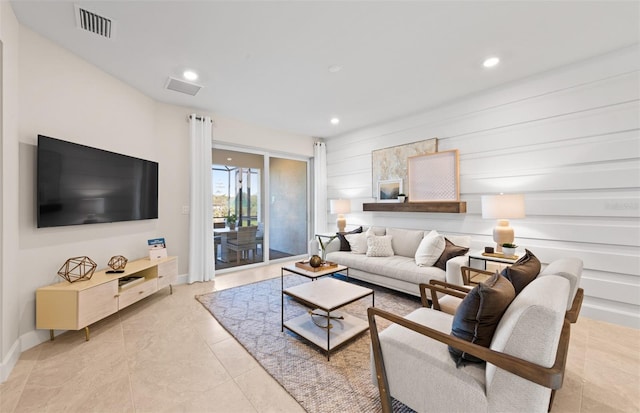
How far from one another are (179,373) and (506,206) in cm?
Result: 354

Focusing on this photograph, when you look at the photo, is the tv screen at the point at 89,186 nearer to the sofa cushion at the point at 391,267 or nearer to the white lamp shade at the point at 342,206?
the sofa cushion at the point at 391,267

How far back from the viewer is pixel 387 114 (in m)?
4.32

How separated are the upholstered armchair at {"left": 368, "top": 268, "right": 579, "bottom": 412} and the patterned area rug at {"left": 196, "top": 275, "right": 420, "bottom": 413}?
33cm

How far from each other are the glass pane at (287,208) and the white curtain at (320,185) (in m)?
0.31

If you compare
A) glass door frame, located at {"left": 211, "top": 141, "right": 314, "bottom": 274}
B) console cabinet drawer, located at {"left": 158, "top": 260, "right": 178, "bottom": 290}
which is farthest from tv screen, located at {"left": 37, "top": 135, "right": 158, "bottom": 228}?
glass door frame, located at {"left": 211, "top": 141, "right": 314, "bottom": 274}

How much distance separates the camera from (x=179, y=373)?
1.90 metres

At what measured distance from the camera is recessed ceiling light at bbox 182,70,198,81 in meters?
2.96

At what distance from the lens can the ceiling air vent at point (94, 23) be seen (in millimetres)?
2068

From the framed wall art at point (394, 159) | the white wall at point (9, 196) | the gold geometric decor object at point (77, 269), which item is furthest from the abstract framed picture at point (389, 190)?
the white wall at point (9, 196)

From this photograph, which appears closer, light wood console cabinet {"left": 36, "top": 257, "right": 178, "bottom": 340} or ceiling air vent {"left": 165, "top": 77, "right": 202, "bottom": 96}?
light wood console cabinet {"left": 36, "top": 257, "right": 178, "bottom": 340}

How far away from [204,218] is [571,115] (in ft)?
16.4

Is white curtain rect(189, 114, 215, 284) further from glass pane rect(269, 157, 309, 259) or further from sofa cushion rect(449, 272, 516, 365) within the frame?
sofa cushion rect(449, 272, 516, 365)

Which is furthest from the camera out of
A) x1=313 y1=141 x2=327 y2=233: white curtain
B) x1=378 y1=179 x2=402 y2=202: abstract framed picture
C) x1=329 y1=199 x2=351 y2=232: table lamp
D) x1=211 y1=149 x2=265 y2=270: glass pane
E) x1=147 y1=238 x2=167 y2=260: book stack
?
x1=313 y1=141 x2=327 y2=233: white curtain

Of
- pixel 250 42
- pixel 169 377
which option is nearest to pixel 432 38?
pixel 250 42
